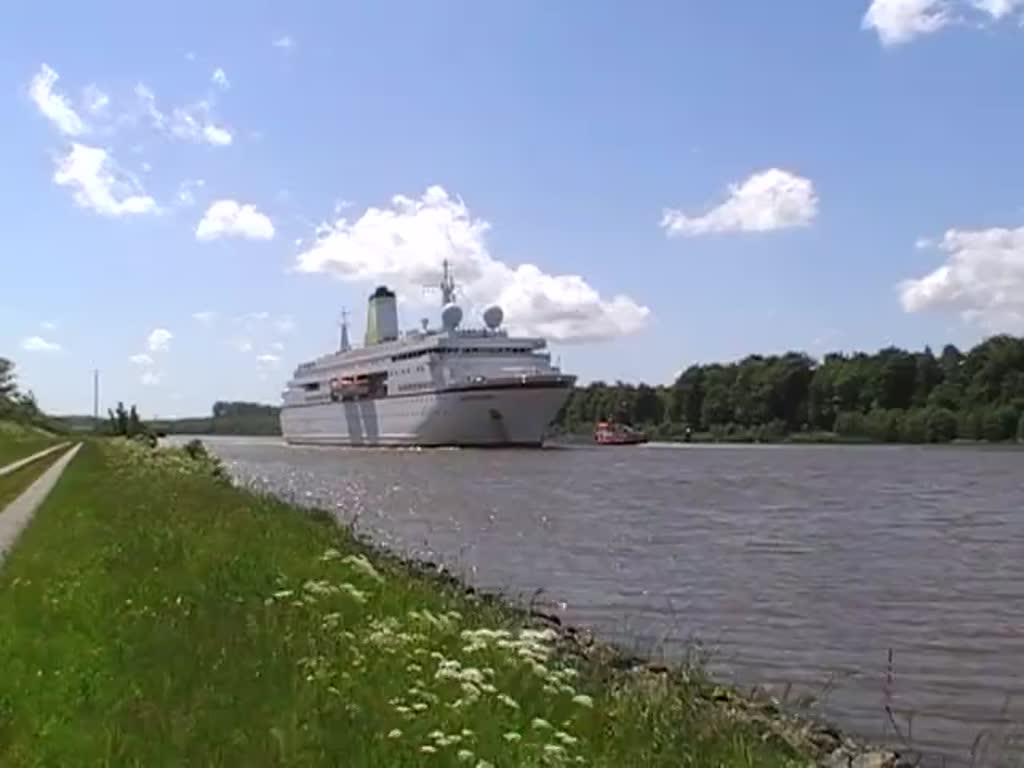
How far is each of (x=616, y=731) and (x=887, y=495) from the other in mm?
45355

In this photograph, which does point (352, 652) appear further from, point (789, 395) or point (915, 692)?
point (789, 395)

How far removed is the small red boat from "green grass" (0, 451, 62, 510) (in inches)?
3911

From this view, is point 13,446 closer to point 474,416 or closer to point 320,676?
point 474,416

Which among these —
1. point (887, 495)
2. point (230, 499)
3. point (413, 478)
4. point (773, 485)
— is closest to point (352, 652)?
point (230, 499)

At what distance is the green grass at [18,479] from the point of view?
3108cm

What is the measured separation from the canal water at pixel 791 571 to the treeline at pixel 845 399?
68.2m

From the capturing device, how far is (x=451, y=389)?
366ft

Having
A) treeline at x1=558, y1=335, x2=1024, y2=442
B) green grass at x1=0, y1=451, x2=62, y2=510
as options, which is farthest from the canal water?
treeline at x1=558, y1=335, x2=1024, y2=442

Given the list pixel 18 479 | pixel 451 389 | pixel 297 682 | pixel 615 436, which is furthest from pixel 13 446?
pixel 615 436

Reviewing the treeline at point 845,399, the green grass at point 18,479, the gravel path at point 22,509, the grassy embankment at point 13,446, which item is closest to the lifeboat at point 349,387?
the treeline at point 845,399

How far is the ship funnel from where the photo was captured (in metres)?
149

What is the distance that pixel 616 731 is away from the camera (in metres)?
9.53

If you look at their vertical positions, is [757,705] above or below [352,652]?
below

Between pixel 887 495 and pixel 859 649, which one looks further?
pixel 887 495
